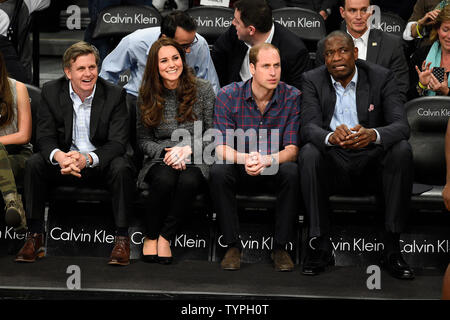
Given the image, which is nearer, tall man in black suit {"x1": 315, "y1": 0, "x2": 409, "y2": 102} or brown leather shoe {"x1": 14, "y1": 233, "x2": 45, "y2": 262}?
brown leather shoe {"x1": 14, "y1": 233, "x2": 45, "y2": 262}

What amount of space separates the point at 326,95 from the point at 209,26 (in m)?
1.76

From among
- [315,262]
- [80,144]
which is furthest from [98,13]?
[315,262]

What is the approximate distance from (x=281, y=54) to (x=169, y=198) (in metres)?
1.30

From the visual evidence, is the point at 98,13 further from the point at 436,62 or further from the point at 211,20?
the point at 436,62

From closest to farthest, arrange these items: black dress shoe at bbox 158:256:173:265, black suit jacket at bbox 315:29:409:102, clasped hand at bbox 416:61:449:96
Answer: black dress shoe at bbox 158:256:173:265 < clasped hand at bbox 416:61:449:96 < black suit jacket at bbox 315:29:409:102

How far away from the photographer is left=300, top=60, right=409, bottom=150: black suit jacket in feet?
13.7

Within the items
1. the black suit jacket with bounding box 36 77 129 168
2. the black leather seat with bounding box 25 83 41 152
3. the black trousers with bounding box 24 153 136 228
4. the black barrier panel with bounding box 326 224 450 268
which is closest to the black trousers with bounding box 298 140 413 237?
the black barrier panel with bounding box 326 224 450 268

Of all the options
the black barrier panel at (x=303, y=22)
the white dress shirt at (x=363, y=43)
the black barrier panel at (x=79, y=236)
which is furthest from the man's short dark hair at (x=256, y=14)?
the black barrier panel at (x=79, y=236)

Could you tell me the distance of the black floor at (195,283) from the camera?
3664mm

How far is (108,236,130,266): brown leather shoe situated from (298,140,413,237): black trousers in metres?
0.98

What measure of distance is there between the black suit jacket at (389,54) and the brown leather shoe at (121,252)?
5.45 ft

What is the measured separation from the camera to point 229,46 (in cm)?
499

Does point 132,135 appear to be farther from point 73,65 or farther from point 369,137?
point 369,137

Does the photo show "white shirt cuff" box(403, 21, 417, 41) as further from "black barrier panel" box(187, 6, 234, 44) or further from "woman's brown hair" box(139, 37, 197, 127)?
"woman's brown hair" box(139, 37, 197, 127)
